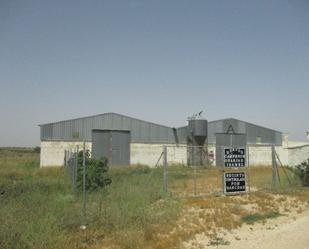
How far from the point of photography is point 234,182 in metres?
17.0

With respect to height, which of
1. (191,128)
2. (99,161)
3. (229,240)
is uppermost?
(191,128)

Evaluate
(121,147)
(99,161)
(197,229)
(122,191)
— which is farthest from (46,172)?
(197,229)

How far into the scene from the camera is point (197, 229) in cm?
1018

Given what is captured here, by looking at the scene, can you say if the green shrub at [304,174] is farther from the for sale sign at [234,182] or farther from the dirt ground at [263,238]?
the dirt ground at [263,238]

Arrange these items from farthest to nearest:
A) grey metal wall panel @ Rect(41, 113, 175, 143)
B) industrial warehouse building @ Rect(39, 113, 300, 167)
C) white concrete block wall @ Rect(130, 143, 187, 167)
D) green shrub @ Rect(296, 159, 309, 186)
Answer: white concrete block wall @ Rect(130, 143, 187, 167) → grey metal wall panel @ Rect(41, 113, 175, 143) → industrial warehouse building @ Rect(39, 113, 300, 167) → green shrub @ Rect(296, 159, 309, 186)

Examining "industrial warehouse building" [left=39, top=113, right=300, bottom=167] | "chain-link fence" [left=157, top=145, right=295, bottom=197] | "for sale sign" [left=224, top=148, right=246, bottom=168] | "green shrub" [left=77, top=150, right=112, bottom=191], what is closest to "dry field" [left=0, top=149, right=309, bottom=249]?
"chain-link fence" [left=157, top=145, right=295, bottom=197]

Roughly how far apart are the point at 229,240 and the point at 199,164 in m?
27.6

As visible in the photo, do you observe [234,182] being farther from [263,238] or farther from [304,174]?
[263,238]

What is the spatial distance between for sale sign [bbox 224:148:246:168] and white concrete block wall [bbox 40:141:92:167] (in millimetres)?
18442

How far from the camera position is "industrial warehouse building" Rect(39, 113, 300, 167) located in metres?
32.8

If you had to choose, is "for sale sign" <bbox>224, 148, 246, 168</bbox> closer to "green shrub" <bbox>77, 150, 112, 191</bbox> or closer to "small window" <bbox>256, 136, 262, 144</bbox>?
"green shrub" <bbox>77, 150, 112, 191</bbox>

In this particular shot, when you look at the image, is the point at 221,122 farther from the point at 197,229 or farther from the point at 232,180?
the point at 197,229

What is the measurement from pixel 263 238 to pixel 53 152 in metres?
25.8

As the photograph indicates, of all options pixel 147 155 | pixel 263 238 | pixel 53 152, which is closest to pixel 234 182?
pixel 263 238
